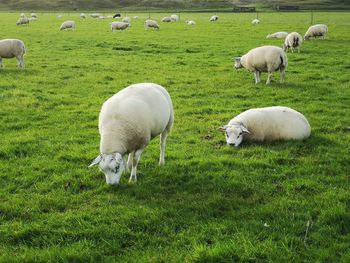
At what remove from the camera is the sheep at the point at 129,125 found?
6.76 meters

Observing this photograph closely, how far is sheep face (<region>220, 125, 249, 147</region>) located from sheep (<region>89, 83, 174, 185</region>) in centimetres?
186

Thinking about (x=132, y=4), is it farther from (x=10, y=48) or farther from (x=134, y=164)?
(x=134, y=164)

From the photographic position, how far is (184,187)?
713 cm

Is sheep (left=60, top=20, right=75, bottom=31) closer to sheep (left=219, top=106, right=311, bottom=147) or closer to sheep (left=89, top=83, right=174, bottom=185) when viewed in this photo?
sheep (left=219, top=106, right=311, bottom=147)

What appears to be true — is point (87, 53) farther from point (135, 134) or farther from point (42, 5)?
point (42, 5)

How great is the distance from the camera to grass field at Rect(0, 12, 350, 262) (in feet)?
17.4

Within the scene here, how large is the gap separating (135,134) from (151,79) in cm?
993

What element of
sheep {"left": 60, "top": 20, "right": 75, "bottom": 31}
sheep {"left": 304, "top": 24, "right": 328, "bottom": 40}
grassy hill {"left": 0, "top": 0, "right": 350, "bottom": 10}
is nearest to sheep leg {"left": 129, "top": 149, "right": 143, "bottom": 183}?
sheep {"left": 304, "top": 24, "right": 328, "bottom": 40}

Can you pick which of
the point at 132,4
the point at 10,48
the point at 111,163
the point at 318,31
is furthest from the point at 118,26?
the point at 132,4

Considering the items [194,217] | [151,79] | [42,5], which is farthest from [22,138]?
[42,5]

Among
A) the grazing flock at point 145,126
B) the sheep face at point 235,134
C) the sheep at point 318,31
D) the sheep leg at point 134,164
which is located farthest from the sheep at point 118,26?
the sheep leg at point 134,164

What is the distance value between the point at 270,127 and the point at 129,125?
12.7ft

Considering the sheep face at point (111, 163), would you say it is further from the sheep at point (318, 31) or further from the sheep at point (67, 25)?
the sheep at point (67, 25)

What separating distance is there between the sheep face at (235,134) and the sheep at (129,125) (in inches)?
73.1
